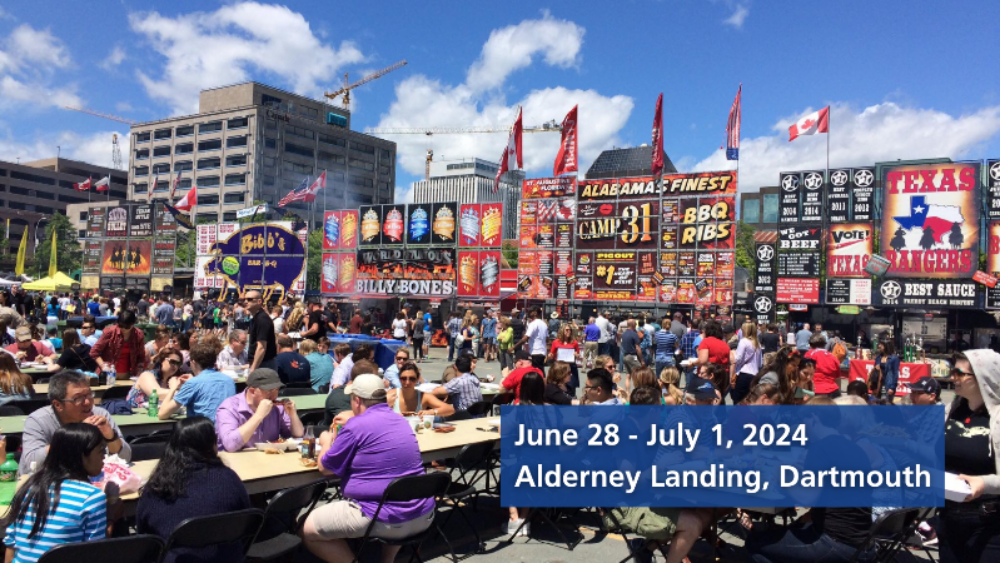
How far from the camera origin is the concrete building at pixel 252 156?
96.9 m

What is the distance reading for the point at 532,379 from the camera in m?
6.10

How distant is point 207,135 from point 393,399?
105 metres

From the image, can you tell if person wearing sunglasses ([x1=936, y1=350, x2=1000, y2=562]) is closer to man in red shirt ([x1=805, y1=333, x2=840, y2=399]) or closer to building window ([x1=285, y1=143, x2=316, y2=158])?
man in red shirt ([x1=805, y1=333, x2=840, y2=399])

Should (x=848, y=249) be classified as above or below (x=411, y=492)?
above

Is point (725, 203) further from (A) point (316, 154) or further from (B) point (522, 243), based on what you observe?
(A) point (316, 154)

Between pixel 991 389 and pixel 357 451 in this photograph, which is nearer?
pixel 991 389

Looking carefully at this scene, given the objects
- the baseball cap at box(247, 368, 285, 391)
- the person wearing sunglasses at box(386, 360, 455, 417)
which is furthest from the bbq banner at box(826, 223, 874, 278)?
the baseball cap at box(247, 368, 285, 391)

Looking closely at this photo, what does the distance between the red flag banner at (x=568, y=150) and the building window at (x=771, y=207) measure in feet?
156

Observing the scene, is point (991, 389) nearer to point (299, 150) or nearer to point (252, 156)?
point (252, 156)

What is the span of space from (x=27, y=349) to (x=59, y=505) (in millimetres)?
8436

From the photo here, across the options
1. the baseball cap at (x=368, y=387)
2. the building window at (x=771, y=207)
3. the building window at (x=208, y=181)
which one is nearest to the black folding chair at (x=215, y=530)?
the baseball cap at (x=368, y=387)

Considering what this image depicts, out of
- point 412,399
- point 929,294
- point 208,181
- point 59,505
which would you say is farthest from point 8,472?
point 208,181

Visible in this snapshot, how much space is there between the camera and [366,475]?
14.5ft

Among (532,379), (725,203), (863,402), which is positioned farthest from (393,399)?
(725,203)
